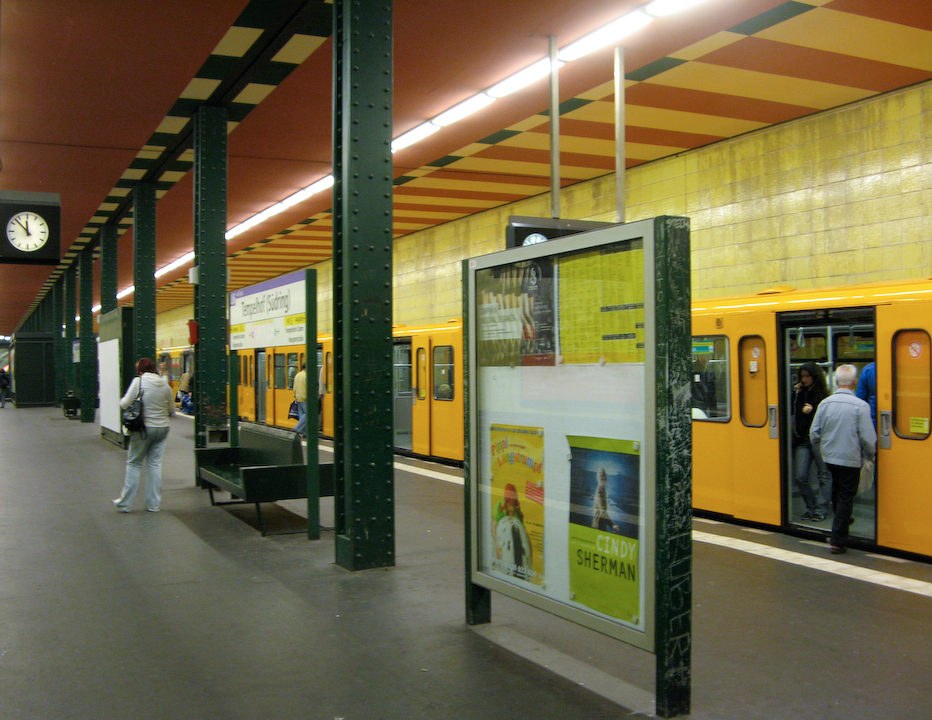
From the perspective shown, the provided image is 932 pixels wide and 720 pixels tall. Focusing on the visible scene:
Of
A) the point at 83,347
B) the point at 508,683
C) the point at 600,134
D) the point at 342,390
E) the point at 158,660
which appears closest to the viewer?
the point at 508,683

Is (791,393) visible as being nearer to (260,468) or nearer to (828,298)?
(828,298)

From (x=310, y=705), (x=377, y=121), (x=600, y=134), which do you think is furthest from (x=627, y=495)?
(x=600, y=134)

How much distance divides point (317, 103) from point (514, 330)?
258 inches

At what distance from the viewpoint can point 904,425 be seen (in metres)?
6.71

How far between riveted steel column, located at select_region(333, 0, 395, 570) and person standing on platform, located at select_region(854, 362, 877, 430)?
13.1 feet

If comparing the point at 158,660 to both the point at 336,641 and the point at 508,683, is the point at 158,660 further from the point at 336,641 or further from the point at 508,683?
the point at 508,683

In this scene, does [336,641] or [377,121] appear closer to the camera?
[336,641]

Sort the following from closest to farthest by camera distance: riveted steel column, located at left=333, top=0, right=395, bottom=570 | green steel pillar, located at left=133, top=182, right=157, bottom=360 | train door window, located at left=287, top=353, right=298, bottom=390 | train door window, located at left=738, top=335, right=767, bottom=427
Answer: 1. riveted steel column, located at left=333, top=0, right=395, bottom=570
2. train door window, located at left=738, top=335, right=767, bottom=427
3. green steel pillar, located at left=133, top=182, right=157, bottom=360
4. train door window, located at left=287, top=353, right=298, bottom=390

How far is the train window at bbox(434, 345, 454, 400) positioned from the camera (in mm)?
13461

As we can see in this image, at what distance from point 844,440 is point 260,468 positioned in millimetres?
4996

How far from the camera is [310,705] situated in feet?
12.2

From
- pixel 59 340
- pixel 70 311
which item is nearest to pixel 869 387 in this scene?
pixel 70 311

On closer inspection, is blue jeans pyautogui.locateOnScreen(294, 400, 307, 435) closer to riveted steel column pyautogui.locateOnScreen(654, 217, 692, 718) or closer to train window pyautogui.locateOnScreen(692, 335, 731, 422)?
train window pyautogui.locateOnScreen(692, 335, 731, 422)

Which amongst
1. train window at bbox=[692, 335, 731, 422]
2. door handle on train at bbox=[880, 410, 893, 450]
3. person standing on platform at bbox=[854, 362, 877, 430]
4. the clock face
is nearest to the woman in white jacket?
→ the clock face
